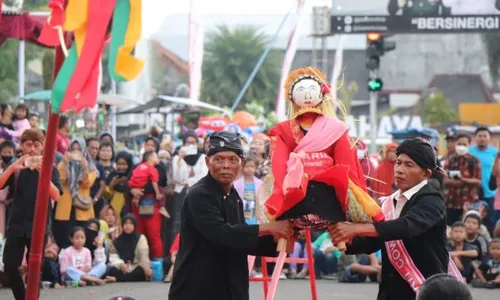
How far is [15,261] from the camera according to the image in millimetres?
11188

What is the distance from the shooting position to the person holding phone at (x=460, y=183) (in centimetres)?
1666

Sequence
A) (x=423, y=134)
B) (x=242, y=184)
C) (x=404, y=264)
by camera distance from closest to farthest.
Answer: (x=404, y=264) < (x=242, y=184) < (x=423, y=134)

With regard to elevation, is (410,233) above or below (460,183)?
below

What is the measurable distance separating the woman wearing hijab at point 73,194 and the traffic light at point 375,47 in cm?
961

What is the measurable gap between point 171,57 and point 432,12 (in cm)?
5209

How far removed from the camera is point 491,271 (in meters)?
15.1

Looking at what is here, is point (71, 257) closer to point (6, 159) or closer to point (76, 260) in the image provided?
point (76, 260)

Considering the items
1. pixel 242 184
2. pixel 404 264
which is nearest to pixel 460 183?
pixel 242 184

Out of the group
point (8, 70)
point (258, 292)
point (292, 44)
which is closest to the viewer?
point (258, 292)

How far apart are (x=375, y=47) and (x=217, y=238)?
18769mm

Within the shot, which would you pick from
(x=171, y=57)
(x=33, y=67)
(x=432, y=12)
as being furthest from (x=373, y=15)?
(x=171, y=57)

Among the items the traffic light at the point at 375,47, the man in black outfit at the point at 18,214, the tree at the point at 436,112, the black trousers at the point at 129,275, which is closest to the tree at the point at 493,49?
the tree at the point at 436,112

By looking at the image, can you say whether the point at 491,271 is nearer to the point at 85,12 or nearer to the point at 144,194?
the point at 144,194

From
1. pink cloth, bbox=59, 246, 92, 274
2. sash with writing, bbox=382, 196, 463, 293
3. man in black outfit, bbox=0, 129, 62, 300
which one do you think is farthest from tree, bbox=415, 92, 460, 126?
sash with writing, bbox=382, 196, 463, 293
